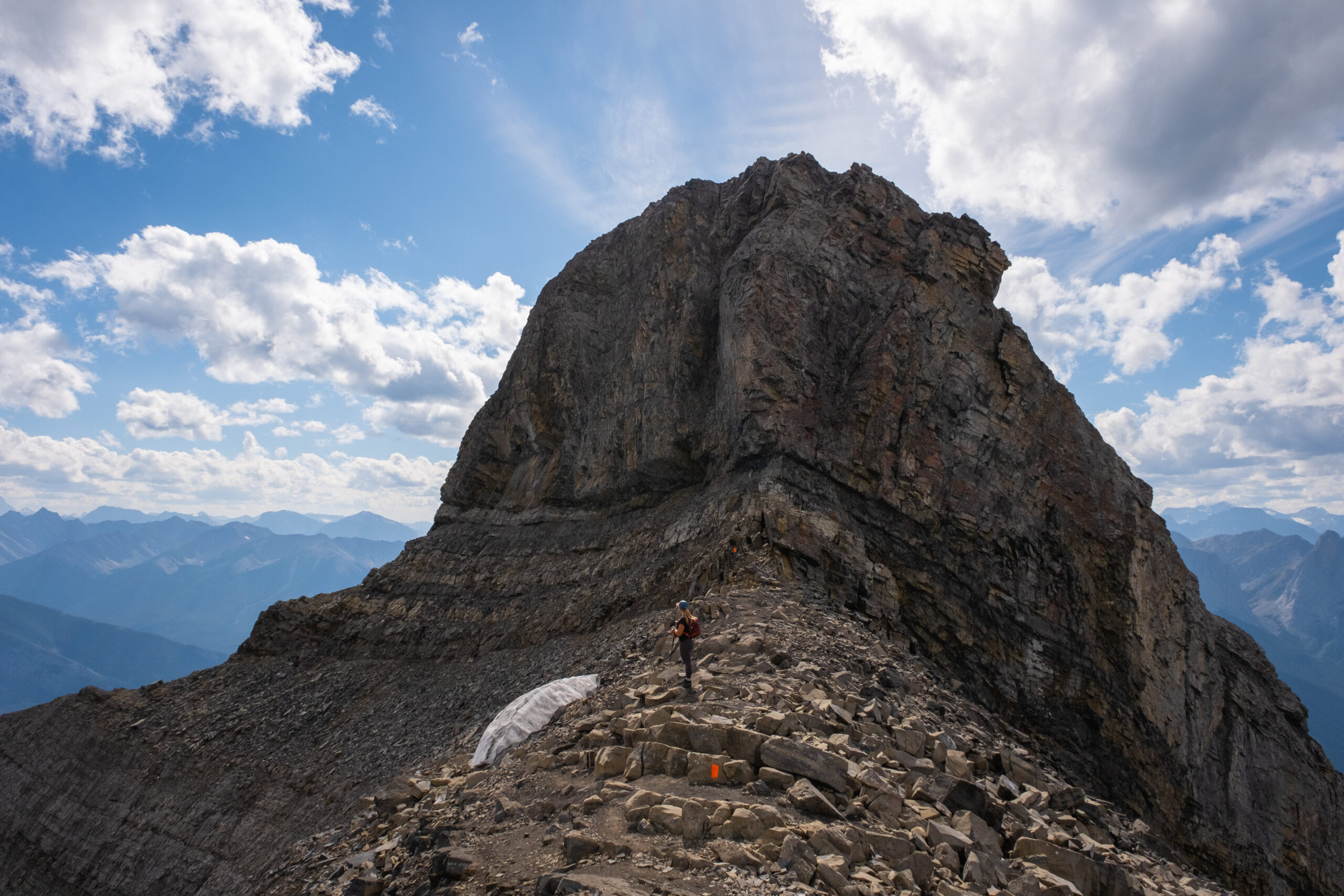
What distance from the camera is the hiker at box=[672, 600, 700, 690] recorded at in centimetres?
1241

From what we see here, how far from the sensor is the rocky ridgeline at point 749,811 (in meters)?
6.80

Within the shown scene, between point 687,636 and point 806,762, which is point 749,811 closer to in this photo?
point 806,762

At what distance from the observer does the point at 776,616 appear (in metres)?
17.3

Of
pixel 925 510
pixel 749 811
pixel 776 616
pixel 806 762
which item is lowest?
pixel 749 811

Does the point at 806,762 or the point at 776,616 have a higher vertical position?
the point at 776,616

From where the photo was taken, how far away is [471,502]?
44500 mm

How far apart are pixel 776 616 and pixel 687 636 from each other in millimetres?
5367

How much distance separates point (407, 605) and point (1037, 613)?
102 feet

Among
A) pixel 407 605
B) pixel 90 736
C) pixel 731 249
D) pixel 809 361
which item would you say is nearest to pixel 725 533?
pixel 809 361

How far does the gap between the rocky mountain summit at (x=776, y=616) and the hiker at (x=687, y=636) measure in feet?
1.82

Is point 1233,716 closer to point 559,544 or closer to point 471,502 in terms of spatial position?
point 559,544

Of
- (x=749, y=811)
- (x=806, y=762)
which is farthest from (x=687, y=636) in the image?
(x=749, y=811)

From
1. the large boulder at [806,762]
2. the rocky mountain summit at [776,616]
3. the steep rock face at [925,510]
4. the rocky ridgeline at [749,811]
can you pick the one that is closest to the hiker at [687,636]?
the rocky ridgeline at [749,811]

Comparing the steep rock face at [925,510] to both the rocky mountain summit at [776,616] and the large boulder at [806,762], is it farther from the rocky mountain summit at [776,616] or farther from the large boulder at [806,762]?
the large boulder at [806,762]
